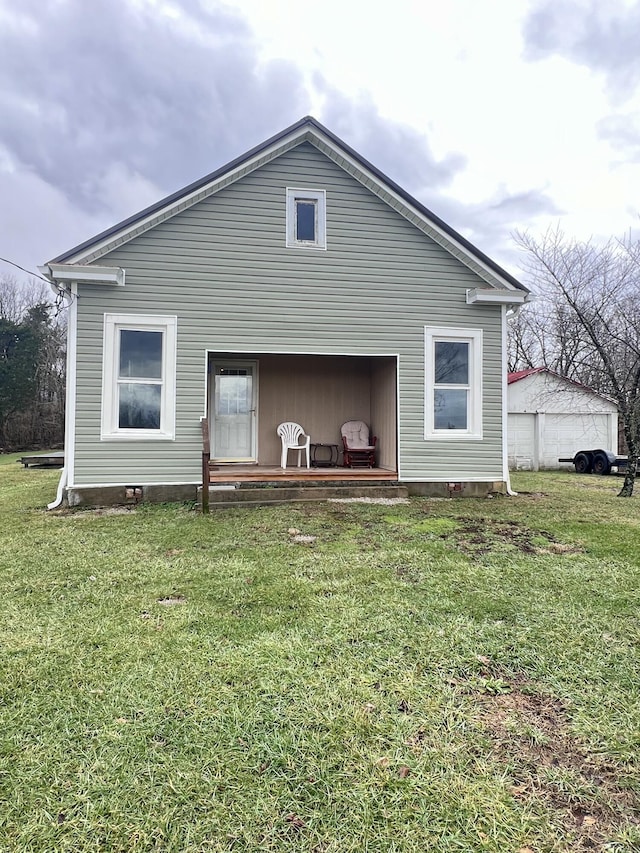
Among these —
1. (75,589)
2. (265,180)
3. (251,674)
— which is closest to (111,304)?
(265,180)

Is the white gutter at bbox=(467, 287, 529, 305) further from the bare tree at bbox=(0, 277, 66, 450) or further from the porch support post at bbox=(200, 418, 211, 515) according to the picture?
the bare tree at bbox=(0, 277, 66, 450)

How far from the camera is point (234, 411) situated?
30.7 ft

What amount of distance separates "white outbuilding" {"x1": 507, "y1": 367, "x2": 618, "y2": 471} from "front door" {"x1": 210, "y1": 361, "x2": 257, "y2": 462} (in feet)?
29.2

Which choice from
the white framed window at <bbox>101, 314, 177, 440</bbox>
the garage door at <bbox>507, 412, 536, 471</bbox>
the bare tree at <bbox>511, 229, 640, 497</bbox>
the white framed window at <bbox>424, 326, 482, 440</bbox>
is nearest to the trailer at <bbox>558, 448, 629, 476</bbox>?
the garage door at <bbox>507, 412, 536, 471</bbox>

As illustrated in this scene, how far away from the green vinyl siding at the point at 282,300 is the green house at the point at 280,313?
0.07 ft

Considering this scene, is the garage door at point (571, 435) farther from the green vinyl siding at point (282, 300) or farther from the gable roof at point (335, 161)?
the gable roof at point (335, 161)

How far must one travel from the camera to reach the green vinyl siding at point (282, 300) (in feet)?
23.0

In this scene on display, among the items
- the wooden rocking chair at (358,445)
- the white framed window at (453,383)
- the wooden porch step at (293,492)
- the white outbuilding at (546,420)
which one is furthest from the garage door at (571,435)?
the wooden porch step at (293,492)

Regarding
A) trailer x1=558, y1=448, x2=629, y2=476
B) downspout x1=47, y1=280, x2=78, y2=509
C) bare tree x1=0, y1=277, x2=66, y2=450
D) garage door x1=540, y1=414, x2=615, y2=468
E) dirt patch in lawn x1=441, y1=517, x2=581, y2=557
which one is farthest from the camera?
bare tree x1=0, y1=277, x2=66, y2=450

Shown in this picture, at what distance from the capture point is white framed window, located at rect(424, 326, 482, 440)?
26.0ft

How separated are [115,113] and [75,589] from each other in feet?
60.1

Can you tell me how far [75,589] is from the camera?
3.55 metres

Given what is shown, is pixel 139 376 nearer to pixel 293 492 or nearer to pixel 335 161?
pixel 293 492

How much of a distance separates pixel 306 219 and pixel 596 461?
36.8ft
